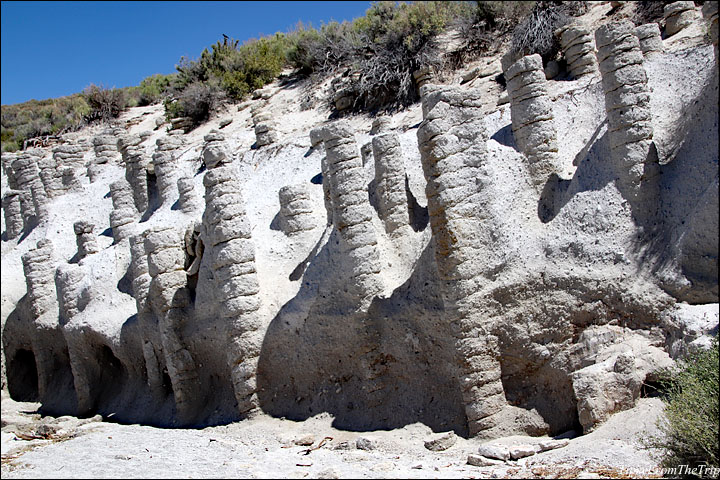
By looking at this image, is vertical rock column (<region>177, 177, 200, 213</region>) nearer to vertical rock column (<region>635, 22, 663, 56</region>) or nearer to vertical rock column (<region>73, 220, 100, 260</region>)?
vertical rock column (<region>73, 220, 100, 260</region>)

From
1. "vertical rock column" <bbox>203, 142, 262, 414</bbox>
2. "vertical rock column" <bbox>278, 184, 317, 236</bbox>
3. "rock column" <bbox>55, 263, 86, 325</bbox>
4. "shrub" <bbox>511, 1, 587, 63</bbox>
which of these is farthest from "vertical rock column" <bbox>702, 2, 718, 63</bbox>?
"rock column" <bbox>55, 263, 86, 325</bbox>

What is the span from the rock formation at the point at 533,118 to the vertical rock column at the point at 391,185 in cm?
196

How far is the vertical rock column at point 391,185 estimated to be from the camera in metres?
11.0

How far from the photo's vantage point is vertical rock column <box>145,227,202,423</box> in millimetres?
12383

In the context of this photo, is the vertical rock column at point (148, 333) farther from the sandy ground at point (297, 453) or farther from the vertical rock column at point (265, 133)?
the vertical rock column at point (265, 133)

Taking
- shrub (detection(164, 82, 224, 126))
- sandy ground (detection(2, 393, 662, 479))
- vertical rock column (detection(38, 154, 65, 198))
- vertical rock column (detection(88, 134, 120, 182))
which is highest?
shrub (detection(164, 82, 224, 126))

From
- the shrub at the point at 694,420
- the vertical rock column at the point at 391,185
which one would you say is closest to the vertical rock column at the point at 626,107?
the shrub at the point at 694,420

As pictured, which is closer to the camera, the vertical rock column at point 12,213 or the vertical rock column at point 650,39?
the vertical rock column at point 650,39

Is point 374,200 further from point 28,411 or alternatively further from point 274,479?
point 28,411

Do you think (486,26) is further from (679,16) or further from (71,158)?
(71,158)

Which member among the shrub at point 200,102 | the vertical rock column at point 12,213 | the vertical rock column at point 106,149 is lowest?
the vertical rock column at point 12,213

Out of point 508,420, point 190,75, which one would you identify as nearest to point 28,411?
point 508,420

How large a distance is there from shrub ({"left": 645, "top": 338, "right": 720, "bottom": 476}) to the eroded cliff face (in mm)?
709

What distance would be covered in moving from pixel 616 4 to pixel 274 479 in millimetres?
15092
